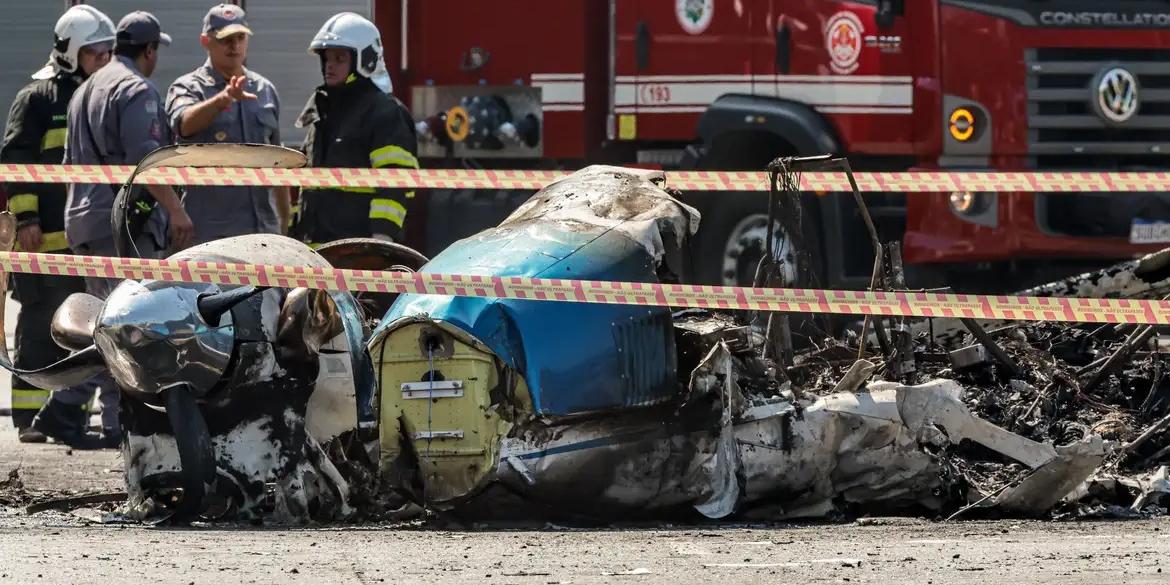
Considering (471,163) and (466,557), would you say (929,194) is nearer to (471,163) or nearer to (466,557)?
(471,163)

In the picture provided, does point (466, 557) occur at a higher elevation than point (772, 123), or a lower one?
lower

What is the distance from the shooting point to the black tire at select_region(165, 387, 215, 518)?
6023 millimetres

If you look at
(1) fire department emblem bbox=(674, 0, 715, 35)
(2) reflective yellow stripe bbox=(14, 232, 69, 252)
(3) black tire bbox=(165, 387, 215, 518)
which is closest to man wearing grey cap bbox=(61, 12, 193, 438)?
(2) reflective yellow stripe bbox=(14, 232, 69, 252)

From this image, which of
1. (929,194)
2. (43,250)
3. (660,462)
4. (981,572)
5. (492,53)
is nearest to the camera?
(981,572)

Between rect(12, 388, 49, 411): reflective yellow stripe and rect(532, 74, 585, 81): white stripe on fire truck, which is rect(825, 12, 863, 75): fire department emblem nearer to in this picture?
rect(532, 74, 585, 81): white stripe on fire truck

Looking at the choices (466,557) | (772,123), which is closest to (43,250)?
(772,123)

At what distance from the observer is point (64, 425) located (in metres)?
8.71

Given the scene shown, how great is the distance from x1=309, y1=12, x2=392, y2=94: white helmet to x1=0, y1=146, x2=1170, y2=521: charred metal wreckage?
232 cm

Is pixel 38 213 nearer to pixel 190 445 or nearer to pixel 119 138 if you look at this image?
pixel 119 138

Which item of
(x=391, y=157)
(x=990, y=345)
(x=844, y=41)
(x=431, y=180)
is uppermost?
(x=844, y=41)

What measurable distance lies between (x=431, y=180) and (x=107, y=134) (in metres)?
1.43

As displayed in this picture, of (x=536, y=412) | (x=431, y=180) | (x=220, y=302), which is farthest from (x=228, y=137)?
(x=536, y=412)

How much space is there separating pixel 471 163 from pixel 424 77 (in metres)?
0.59

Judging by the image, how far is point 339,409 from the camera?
6.21 metres
